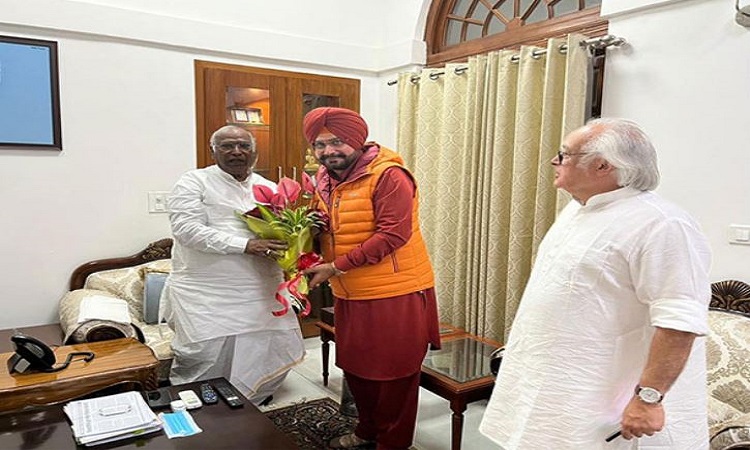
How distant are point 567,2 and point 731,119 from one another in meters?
1.23

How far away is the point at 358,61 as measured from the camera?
167 inches

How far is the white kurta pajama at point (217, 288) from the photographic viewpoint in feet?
8.16

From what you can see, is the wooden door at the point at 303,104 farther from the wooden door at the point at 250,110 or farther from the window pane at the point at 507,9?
the window pane at the point at 507,9

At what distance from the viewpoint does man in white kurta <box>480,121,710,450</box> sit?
47.4 inches

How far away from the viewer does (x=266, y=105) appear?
3.90 metres

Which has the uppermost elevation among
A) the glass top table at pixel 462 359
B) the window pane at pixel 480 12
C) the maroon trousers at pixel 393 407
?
the window pane at pixel 480 12

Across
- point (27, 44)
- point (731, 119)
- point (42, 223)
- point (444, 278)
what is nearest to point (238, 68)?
point (27, 44)

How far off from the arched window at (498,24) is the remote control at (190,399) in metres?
2.60

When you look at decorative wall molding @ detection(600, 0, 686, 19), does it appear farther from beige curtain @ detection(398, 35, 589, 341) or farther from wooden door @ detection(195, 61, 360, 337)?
wooden door @ detection(195, 61, 360, 337)

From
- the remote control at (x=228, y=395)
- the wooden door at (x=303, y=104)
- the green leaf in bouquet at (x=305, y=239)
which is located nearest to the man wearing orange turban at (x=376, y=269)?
the green leaf in bouquet at (x=305, y=239)

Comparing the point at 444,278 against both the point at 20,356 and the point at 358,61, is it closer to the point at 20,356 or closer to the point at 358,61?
the point at 358,61

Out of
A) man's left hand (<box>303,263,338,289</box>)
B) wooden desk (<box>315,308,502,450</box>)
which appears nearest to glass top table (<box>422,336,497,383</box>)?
wooden desk (<box>315,308,502,450</box>)

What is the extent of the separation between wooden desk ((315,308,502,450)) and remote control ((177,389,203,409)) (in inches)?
36.8

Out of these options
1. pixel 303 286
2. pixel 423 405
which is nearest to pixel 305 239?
pixel 303 286
